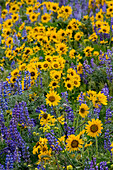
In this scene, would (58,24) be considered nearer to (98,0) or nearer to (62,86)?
(98,0)

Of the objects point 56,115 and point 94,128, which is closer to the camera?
point 94,128

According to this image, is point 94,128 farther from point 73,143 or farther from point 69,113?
point 69,113

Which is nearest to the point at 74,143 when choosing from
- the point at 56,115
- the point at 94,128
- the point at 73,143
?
the point at 73,143

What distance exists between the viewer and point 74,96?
4113 mm

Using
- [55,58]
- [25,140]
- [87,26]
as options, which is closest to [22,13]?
[87,26]

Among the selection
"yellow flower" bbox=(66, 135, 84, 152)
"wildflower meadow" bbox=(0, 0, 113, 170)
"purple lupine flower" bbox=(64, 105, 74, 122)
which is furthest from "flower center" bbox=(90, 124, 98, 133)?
"purple lupine flower" bbox=(64, 105, 74, 122)

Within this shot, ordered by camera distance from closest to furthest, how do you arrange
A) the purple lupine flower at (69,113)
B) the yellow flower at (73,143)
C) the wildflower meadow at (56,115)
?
the yellow flower at (73,143) < the wildflower meadow at (56,115) < the purple lupine flower at (69,113)

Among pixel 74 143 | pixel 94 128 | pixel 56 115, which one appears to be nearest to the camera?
pixel 74 143

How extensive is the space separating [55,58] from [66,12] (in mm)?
2106

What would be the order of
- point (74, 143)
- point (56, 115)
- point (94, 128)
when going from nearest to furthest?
point (74, 143)
point (94, 128)
point (56, 115)

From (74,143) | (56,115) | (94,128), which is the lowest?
(74,143)

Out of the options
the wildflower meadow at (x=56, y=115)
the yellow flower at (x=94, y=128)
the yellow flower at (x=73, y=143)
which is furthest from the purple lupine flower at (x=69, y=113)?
the yellow flower at (x=73, y=143)

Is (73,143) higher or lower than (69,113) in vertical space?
lower

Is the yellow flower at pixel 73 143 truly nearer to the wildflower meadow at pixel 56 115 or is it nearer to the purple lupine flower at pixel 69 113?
the wildflower meadow at pixel 56 115
